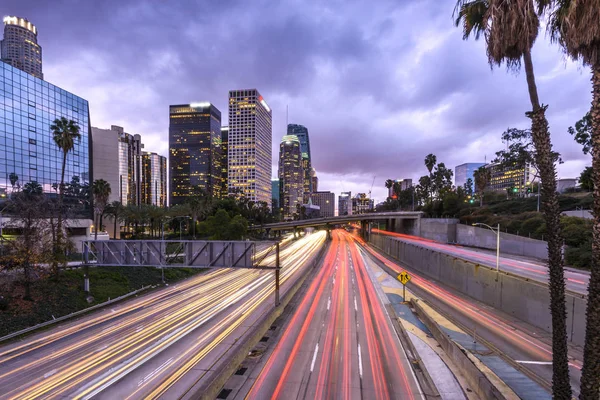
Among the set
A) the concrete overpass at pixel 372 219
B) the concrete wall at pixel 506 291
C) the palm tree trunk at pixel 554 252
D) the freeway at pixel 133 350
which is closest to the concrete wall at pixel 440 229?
the concrete overpass at pixel 372 219

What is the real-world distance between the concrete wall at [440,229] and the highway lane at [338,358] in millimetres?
46338

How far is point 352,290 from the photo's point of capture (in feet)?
108

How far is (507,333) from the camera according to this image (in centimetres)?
1986

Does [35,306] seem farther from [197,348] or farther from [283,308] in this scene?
[283,308]

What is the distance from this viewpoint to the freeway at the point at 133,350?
14359 mm

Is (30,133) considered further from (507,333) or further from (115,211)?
(507,333)

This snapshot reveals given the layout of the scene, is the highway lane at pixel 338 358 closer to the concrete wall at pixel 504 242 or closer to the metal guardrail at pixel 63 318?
the metal guardrail at pixel 63 318

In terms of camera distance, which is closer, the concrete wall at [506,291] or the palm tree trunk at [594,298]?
the palm tree trunk at [594,298]

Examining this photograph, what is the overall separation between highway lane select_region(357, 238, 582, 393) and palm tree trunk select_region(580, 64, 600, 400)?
27.5 ft

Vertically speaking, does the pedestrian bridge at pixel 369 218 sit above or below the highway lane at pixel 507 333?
above

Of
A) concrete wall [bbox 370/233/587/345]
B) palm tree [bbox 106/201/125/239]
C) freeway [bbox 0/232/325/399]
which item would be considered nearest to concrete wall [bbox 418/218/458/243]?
concrete wall [bbox 370/233/587/345]

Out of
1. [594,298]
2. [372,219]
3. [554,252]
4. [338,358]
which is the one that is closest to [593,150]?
[554,252]

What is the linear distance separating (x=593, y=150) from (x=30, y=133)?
256 feet

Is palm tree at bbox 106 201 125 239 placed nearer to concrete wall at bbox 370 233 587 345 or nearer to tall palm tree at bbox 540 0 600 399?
concrete wall at bbox 370 233 587 345
